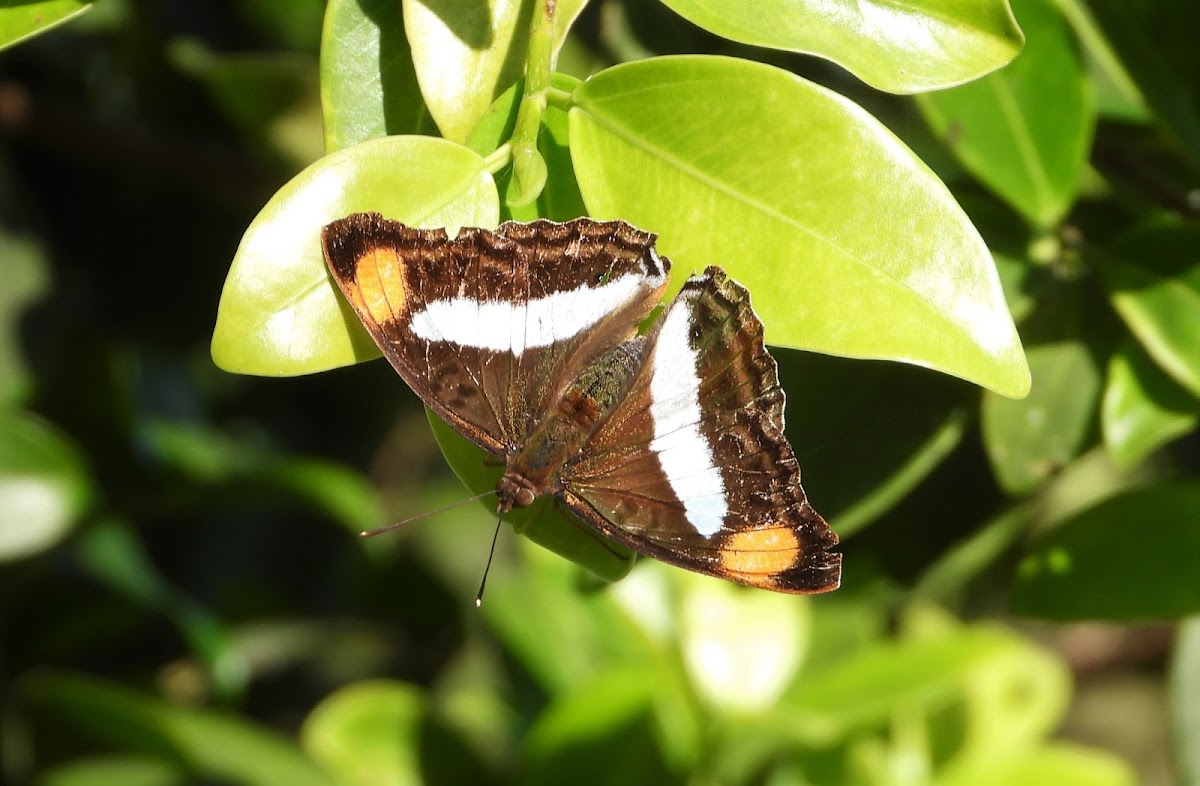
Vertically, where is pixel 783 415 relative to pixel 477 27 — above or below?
below

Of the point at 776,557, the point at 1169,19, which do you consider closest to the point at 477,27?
the point at 776,557

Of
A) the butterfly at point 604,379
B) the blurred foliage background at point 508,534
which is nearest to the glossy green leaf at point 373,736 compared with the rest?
the blurred foliage background at point 508,534

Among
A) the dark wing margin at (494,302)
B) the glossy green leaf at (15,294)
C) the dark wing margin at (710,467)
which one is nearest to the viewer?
the dark wing margin at (494,302)

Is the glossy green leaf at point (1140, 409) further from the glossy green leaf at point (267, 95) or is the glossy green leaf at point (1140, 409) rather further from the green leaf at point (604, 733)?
the glossy green leaf at point (267, 95)

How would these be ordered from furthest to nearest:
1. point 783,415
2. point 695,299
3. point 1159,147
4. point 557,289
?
point 1159,147
point 557,289
point 783,415
point 695,299

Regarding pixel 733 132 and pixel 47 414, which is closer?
pixel 733 132

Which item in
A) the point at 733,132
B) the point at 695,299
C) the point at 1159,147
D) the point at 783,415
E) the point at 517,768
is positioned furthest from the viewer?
the point at 517,768

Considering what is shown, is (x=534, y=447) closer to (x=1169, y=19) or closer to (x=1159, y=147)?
(x=1169, y=19)
